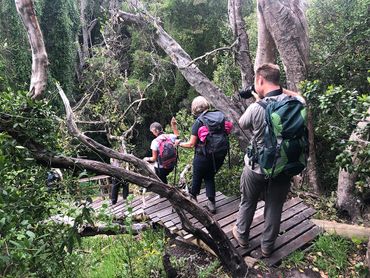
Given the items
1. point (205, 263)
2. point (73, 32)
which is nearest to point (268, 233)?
point (205, 263)

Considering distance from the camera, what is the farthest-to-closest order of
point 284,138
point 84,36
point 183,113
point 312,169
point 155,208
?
point 84,36 → point 183,113 → point 312,169 → point 155,208 → point 284,138

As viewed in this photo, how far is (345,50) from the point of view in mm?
5672

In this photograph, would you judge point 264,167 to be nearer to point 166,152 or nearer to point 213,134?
point 213,134

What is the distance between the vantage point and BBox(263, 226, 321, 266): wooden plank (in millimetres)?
3566

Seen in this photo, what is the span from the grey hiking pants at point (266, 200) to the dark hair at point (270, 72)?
880mm

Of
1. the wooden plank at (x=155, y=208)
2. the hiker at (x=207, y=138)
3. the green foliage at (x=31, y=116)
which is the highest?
→ the green foliage at (x=31, y=116)

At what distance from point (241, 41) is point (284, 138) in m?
3.57

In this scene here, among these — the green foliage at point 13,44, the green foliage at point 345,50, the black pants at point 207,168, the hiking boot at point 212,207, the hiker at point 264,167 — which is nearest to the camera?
the hiker at point 264,167

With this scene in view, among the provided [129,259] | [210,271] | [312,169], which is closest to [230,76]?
[312,169]

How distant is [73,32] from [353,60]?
14568mm

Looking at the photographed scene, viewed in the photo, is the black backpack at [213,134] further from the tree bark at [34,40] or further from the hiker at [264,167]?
the tree bark at [34,40]

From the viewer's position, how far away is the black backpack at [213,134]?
161 inches

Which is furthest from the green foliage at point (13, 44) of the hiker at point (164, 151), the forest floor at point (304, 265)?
the forest floor at point (304, 265)

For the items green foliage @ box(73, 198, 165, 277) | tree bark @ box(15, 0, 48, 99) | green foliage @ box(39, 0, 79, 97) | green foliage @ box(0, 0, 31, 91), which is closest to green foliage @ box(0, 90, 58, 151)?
tree bark @ box(15, 0, 48, 99)
